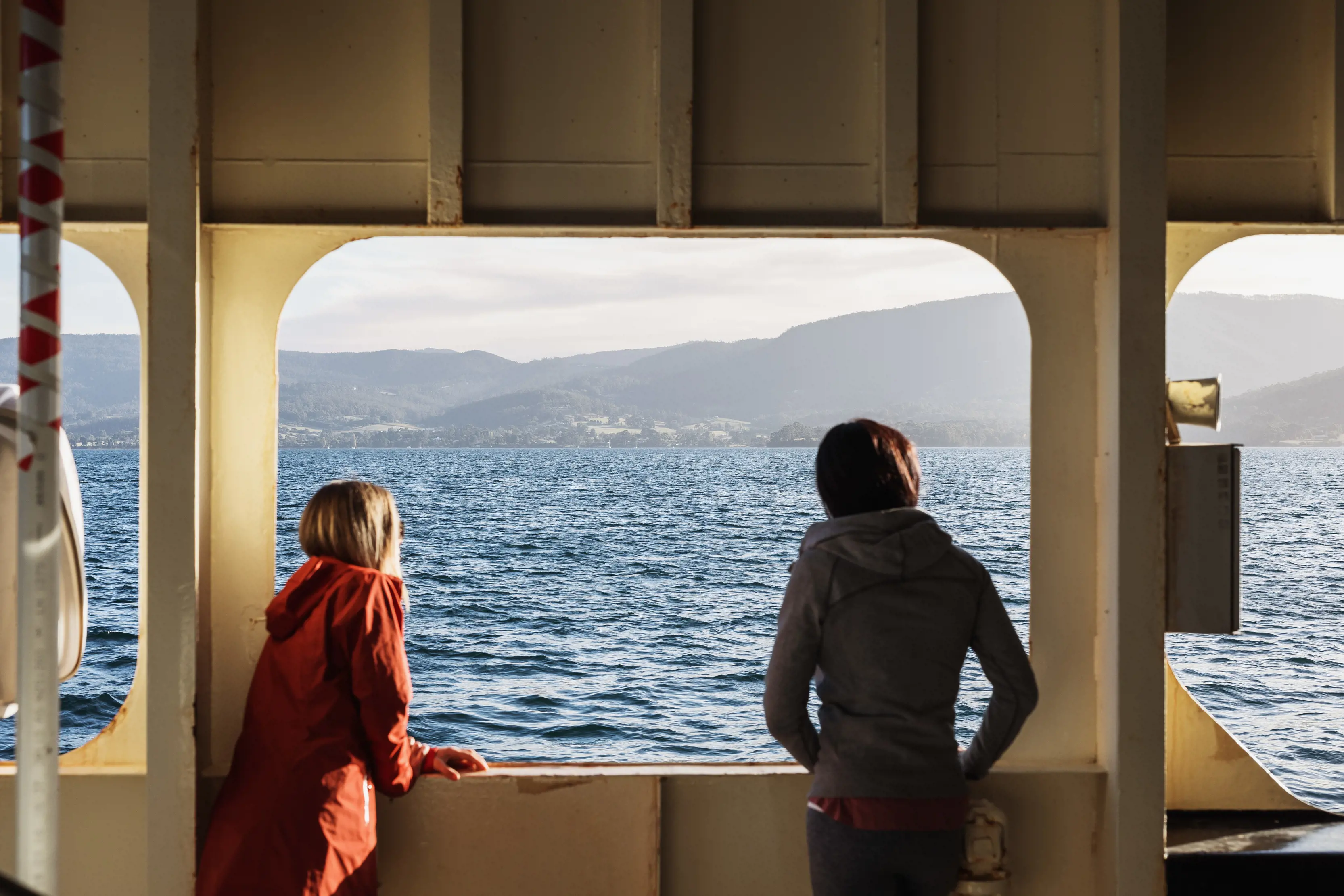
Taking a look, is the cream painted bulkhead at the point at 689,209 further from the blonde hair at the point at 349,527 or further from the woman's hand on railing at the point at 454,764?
the blonde hair at the point at 349,527

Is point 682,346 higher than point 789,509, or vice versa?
point 682,346

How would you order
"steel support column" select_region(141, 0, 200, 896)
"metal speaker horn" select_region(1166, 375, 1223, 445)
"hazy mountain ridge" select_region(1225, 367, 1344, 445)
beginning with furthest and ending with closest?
"hazy mountain ridge" select_region(1225, 367, 1344, 445) → "metal speaker horn" select_region(1166, 375, 1223, 445) → "steel support column" select_region(141, 0, 200, 896)

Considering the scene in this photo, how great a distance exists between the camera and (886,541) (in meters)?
2.18

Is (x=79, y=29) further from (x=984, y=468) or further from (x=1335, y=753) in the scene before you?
(x=984, y=468)

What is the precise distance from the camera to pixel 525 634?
37062 mm

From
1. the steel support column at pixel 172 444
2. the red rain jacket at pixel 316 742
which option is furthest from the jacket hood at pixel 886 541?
the steel support column at pixel 172 444

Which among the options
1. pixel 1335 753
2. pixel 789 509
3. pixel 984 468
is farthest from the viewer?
pixel 984 468

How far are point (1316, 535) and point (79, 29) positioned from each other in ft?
205

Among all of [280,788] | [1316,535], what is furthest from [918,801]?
[1316,535]

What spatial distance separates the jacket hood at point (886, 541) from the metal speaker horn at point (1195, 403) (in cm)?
136

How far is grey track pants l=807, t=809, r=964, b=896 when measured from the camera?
2164 mm

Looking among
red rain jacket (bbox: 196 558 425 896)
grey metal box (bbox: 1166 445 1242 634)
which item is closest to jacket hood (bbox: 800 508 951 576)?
red rain jacket (bbox: 196 558 425 896)

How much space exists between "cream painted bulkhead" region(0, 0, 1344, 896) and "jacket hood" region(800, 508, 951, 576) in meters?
1.13

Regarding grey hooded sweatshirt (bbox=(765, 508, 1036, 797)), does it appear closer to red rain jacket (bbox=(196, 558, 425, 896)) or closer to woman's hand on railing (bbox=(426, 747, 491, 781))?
red rain jacket (bbox=(196, 558, 425, 896))
